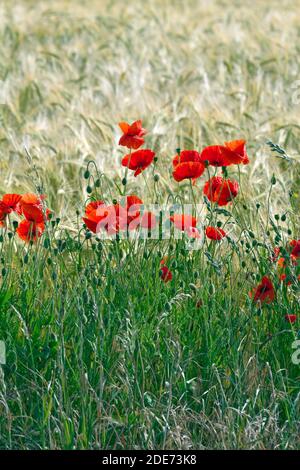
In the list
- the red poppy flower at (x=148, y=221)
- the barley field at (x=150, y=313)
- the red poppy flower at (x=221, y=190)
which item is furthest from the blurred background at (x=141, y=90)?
the red poppy flower at (x=148, y=221)

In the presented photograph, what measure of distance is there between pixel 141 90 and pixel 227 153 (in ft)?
7.09

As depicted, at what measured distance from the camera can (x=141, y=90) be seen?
4414mm

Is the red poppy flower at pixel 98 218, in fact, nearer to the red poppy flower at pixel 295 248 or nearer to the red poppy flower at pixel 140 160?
the red poppy flower at pixel 140 160

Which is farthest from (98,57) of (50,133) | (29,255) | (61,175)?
(29,255)

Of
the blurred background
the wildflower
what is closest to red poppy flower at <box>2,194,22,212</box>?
the wildflower

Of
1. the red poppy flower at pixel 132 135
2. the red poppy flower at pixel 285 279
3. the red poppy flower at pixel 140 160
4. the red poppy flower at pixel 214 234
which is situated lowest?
the red poppy flower at pixel 285 279

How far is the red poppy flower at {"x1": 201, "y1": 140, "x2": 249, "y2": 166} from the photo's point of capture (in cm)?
229

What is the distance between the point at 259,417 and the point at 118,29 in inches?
189

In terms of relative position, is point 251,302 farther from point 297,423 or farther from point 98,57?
point 98,57

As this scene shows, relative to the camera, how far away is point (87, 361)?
215 cm

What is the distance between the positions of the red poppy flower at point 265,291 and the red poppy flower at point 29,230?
510 mm

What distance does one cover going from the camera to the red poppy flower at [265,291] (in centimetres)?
218

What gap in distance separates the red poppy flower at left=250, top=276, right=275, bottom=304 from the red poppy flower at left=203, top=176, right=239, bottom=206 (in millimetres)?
244

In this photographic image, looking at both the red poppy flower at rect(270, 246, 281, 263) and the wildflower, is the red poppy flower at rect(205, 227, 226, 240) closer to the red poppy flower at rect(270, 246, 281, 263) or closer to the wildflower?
the red poppy flower at rect(270, 246, 281, 263)
